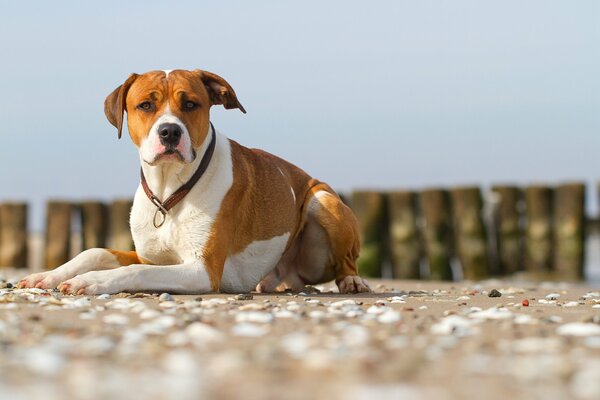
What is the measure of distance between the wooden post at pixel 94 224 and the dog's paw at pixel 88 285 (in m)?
10.2

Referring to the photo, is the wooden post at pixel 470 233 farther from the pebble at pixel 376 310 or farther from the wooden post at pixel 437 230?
the pebble at pixel 376 310

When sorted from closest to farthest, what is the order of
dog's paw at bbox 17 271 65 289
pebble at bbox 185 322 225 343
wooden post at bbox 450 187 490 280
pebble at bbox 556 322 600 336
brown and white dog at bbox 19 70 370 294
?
pebble at bbox 185 322 225 343
pebble at bbox 556 322 600 336
brown and white dog at bbox 19 70 370 294
dog's paw at bbox 17 271 65 289
wooden post at bbox 450 187 490 280

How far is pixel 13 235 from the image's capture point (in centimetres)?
1806

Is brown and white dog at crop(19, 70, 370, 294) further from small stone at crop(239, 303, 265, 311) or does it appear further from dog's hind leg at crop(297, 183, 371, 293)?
small stone at crop(239, 303, 265, 311)

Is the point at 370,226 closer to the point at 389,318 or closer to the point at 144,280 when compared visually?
the point at 144,280

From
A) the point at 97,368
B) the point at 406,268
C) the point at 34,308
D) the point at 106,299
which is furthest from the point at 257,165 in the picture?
the point at 406,268

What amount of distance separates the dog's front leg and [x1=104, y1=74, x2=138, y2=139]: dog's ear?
4.19ft

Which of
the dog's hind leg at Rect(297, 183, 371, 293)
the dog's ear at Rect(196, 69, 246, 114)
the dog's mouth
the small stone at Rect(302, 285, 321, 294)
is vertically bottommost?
the small stone at Rect(302, 285, 321, 294)

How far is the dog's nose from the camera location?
23.9 feet

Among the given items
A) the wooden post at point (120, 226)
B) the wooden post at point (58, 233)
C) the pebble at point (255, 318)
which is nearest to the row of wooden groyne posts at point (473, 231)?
the wooden post at point (120, 226)

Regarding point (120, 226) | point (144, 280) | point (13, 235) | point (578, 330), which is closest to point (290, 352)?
point (578, 330)

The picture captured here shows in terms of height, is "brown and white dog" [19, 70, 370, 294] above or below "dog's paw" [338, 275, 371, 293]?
above

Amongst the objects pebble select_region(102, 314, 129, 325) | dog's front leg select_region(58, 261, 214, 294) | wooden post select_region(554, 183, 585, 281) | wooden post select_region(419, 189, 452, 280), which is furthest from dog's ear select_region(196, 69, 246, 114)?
wooden post select_region(554, 183, 585, 281)

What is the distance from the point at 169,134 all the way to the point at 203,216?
2.83 feet
